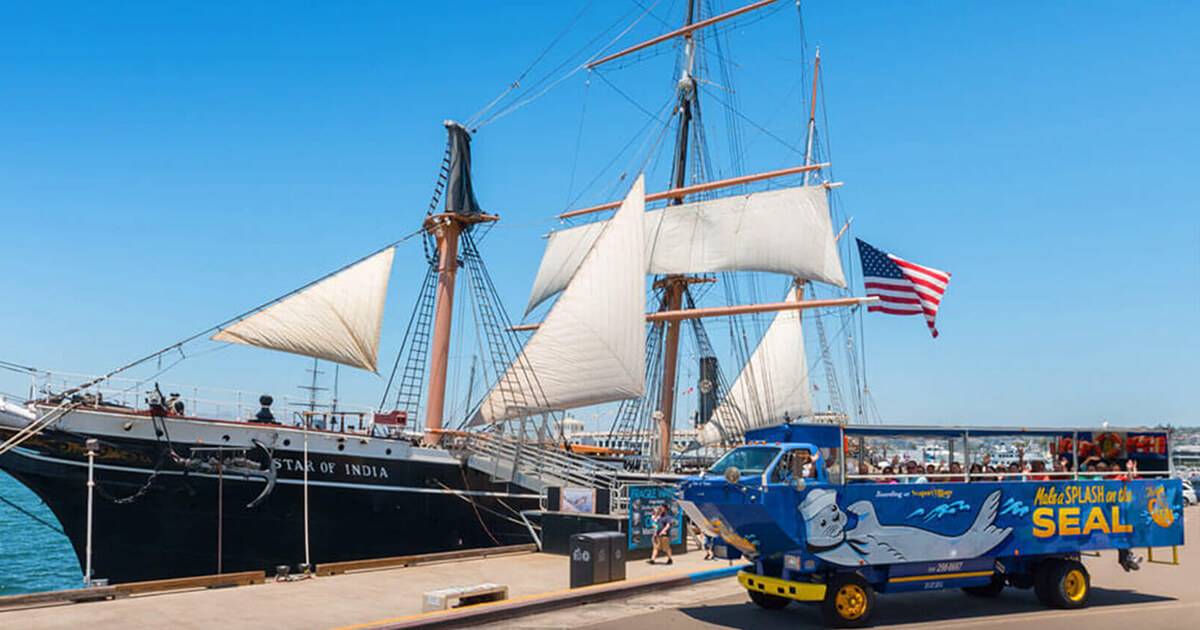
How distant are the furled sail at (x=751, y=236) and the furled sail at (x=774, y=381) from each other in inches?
630

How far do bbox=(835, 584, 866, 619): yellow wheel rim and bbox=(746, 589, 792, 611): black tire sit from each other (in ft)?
4.52

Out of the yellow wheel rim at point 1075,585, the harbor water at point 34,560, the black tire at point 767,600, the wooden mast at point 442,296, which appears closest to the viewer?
the black tire at point 767,600

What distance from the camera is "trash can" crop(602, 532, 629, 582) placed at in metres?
15.0

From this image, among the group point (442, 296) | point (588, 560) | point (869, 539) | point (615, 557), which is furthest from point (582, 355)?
point (869, 539)

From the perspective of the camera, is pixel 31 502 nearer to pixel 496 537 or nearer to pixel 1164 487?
pixel 496 537

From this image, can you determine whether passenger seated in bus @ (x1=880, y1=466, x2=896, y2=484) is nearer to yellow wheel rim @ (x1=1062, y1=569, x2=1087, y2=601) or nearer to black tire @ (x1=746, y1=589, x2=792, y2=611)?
black tire @ (x1=746, y1=589, x2=792, y2=611)

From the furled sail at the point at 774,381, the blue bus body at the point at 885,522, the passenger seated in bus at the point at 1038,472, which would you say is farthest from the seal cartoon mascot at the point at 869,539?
the furled sail at the point at 774,381

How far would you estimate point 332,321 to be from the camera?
80.7ft

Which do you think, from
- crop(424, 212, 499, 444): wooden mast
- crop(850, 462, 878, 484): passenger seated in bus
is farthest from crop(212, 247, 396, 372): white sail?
crop(850, 462, 878, 484): passenger seated in bus

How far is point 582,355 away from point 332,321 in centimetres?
883

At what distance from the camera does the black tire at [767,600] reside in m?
13.0

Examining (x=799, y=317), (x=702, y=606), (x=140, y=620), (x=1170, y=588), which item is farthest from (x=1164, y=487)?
(x=799, y=317)

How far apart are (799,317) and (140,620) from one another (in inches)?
1998

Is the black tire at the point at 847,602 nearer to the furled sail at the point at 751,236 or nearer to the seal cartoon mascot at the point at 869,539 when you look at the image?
the seal cartoon mascot at the point at 869,539
